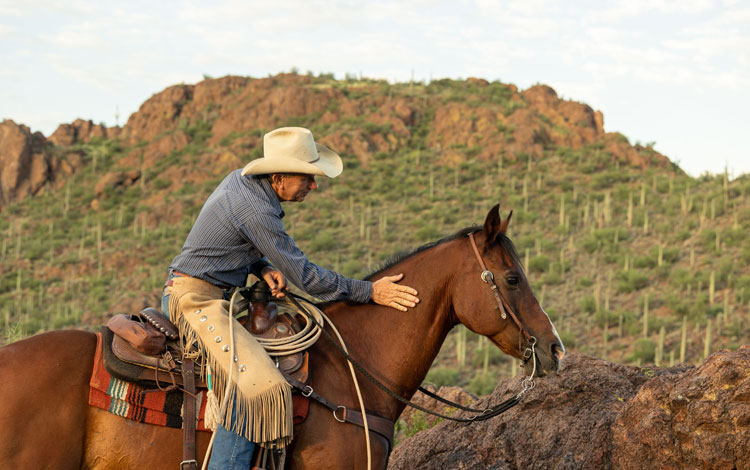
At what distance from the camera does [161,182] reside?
42156 millimetres

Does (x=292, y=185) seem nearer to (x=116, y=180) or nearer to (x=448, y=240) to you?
(x=448, y=240)

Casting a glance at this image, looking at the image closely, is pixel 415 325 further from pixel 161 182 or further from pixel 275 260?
pixel 161 182

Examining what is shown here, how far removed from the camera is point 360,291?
13.7 ft

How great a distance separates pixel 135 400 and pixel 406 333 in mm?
1612

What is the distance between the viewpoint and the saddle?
3639mm

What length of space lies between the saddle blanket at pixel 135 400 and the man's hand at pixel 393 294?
3.91ft

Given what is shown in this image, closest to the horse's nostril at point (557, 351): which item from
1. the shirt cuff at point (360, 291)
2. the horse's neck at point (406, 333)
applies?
the horse's neck at point (406, 333)

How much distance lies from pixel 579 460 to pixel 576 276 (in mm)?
22228

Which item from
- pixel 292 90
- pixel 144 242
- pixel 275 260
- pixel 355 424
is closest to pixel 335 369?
pixel 355 424

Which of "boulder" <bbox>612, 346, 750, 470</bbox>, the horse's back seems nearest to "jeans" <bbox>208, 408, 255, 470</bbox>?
the horse's back

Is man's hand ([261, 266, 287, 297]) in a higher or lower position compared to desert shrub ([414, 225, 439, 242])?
higher

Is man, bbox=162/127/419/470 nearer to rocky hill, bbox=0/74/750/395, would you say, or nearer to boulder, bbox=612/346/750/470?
boulder, bbox=612/346/750/470

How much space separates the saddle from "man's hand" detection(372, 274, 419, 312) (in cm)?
60

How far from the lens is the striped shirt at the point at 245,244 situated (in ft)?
12.9
